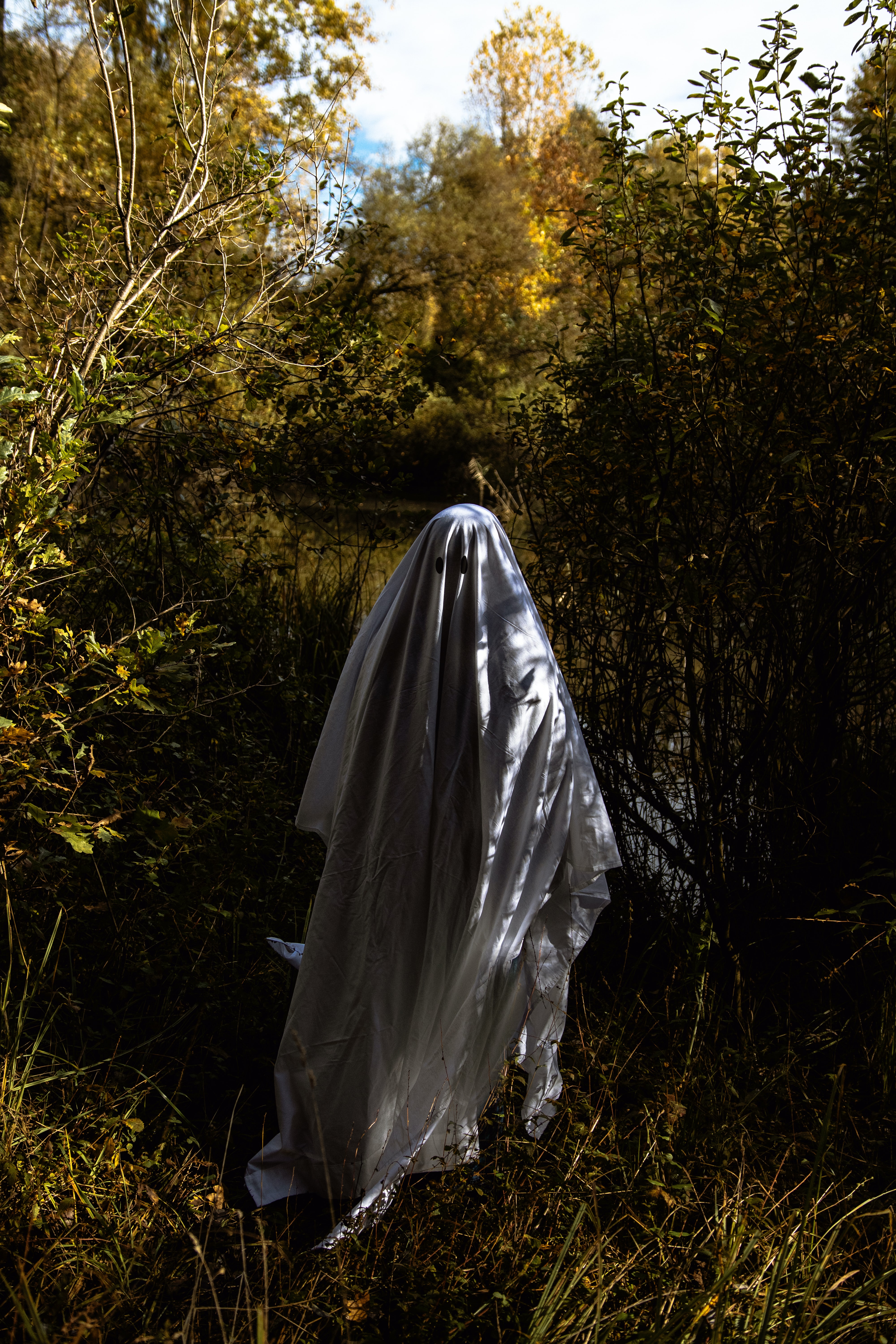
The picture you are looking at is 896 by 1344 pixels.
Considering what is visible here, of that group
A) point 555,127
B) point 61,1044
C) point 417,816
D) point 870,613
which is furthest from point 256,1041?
point 555,127

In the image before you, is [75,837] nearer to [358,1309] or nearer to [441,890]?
[441,890]

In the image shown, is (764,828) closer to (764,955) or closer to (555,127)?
(764,955)

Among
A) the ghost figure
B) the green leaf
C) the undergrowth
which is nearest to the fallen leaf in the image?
the undergrowth

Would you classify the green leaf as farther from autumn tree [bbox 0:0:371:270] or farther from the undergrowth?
autumn tree [bbox 0:0:371:270]

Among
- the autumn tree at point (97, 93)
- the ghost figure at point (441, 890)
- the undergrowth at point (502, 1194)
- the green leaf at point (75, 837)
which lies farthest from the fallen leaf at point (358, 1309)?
the autumn tree at point (97, 93)

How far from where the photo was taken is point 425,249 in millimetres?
20469

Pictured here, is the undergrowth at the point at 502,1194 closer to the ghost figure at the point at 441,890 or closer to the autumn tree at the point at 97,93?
the ghost figure at the point at 441,890

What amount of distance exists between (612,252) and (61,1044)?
3284mm

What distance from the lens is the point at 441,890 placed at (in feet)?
8.06

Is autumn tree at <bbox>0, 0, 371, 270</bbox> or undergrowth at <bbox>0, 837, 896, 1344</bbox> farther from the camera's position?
autumn tree at <bbox>0, 0, 371, 270</bbox>

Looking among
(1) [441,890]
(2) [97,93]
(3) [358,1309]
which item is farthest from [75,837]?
(2) [97,93]

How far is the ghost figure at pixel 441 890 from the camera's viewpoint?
2.43 metres

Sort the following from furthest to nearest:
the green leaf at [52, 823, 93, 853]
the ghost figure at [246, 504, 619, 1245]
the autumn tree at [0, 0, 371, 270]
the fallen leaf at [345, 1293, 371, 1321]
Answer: the autumn tree at [0, 0, 371, 270], the green leaf at [52, 823, 93, 853], the ghost figure at [246, 504, 619, 1245], the fallen leaf at [345, 1293, 371, 1321]

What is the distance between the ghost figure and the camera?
7.97 ft
